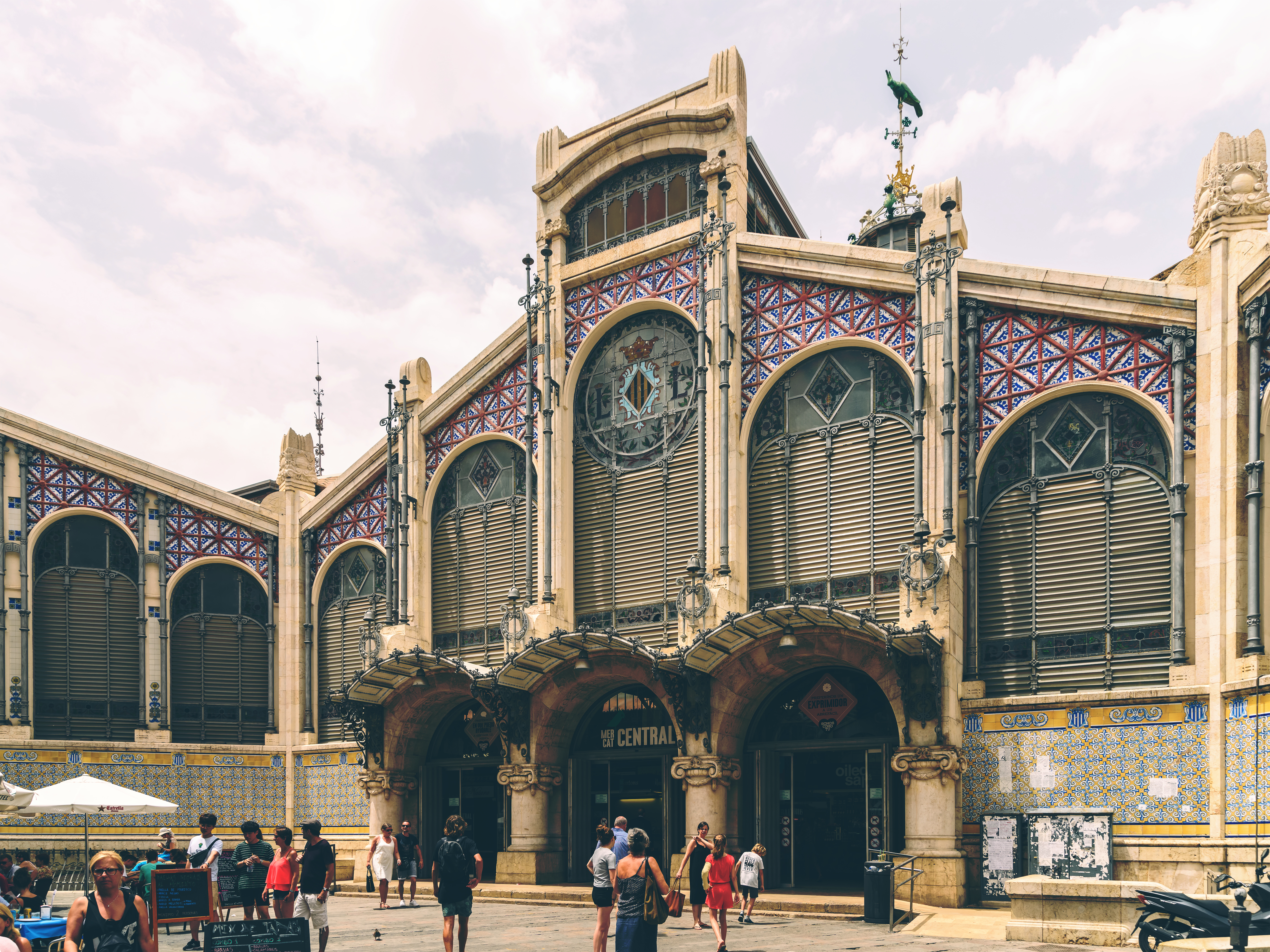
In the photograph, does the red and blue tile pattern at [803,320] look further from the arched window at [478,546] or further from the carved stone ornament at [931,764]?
the carved stone ornament at [931,764]

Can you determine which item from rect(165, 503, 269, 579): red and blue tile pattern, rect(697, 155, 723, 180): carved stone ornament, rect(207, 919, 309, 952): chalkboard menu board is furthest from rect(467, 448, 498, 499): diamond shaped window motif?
rect(207, 919, 309, 952): chalkboard menu board

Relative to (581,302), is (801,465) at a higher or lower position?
lower

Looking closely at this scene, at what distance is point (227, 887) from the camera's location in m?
17.1

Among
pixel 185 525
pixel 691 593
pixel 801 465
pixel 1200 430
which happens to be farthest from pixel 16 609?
pixel 1200 430

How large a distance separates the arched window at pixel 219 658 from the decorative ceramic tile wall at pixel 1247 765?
→ 71.0ft

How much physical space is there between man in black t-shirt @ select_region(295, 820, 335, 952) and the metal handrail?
8217 mm

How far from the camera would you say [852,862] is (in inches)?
877

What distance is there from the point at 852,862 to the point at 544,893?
18.6 feet

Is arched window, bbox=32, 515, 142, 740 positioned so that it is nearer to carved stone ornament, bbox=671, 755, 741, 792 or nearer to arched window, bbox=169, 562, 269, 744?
arched window, bbox=169, 562, 269, 744

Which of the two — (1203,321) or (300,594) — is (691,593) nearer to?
(1203,321)

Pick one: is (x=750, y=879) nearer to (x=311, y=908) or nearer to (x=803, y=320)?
(x=311, y=908)

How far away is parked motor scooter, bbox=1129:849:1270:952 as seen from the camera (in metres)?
13.6

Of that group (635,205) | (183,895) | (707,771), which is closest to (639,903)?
(183,895)

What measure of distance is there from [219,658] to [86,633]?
3112 millimetres
